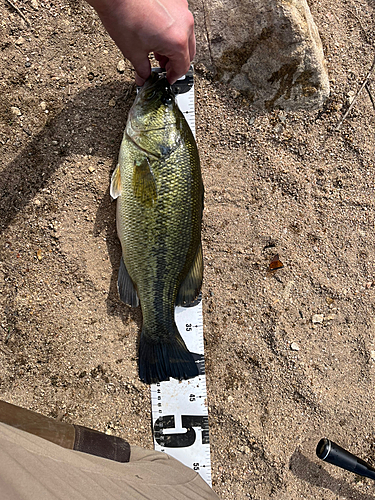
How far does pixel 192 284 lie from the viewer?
2.44 metres

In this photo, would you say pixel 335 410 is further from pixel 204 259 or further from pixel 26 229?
pixel 26 229

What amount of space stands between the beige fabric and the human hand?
2.09 meters

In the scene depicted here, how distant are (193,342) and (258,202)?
118 centimetres

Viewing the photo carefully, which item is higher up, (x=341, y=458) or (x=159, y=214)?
(x=159, y=214)

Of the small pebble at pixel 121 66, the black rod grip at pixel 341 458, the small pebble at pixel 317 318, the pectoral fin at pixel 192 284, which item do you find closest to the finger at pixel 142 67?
the small pebble at pixel 121 66

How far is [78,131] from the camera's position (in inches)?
101

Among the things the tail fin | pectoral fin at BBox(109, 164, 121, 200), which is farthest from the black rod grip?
pectoral fin at BBox(109, 164, 121, 200)

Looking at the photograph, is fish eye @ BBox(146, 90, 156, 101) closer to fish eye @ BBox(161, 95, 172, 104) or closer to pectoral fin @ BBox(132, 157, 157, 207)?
fish eye @ BBox(161, 95, 172, 104)

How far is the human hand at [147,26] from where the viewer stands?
165cm

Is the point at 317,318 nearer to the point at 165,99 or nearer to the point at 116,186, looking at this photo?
the point at 116,186

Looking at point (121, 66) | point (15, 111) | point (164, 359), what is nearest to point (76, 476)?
point (164, 359)

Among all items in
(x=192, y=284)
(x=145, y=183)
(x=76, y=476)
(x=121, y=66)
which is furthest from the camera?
(x=121, y=66)

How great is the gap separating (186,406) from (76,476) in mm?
1068

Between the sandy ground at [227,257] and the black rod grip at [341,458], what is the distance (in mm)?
154
